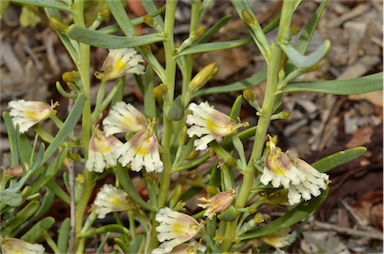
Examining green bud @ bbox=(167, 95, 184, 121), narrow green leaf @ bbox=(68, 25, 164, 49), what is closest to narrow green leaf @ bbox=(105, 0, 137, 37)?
narrow green leaf @ bbox=(68, 25, 164, 49)

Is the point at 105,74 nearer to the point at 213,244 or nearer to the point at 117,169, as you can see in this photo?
the point at 117,169

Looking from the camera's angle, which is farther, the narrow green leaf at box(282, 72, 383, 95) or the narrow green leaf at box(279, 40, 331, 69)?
the narrow green leaf at box(282, 72, 383, 95)

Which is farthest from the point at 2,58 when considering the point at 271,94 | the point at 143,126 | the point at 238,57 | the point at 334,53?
the point at 271,94

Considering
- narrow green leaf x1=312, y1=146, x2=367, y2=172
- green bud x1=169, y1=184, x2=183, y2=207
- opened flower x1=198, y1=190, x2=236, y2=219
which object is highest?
narrow green leaf x1=312, y1=146, x2=367, y2=172

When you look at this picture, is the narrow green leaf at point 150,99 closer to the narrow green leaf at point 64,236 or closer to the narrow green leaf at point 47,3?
the narrow green leaf at point 47,3

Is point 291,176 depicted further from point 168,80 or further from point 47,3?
point 47,3

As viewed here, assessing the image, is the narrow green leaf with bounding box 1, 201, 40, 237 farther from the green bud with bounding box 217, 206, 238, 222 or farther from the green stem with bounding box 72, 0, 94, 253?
the green bud with bounding box 217, 206, 238, 222
